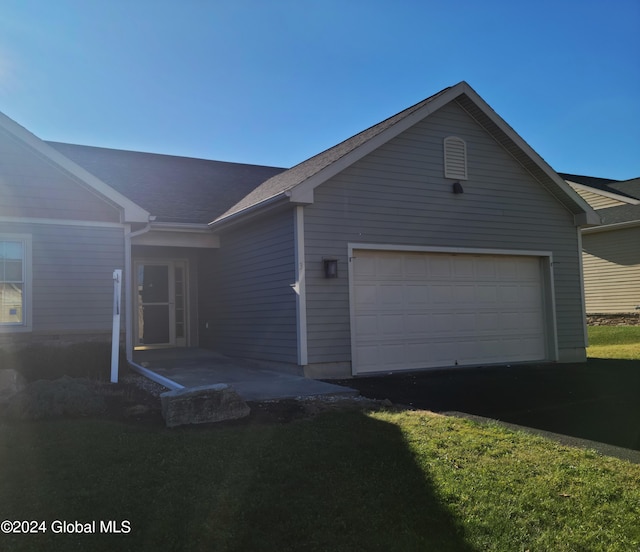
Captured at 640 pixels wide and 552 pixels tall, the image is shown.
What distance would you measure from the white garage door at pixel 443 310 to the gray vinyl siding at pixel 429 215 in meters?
0.37

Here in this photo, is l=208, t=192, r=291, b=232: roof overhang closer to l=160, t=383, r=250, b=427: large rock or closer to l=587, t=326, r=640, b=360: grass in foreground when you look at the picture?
l=160, t=383, r=250, b=427: large rock

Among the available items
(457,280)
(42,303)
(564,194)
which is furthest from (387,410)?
(564,194)

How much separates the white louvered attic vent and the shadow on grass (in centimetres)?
731

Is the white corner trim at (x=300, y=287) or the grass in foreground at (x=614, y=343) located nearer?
the white corner trim at (x=300, y=287)

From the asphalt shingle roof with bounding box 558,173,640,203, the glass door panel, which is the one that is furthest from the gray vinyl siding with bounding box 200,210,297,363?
the asphalt shingle roof with bounding box 558,173,640,203

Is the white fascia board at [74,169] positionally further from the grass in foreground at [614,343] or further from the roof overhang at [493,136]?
the grass in foreground at [614,343]

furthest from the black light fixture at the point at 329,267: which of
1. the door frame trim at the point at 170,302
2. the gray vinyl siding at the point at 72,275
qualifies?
the door frame trim at the point at 170,302

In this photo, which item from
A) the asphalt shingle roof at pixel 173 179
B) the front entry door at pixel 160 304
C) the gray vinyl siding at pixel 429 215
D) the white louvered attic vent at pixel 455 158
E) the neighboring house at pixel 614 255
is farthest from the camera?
the neighboring house at pixel 614 255

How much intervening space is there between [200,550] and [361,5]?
8.78 meters

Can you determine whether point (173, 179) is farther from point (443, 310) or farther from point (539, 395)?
point (539, 395)

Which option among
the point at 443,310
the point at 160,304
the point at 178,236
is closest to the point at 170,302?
the point at 160,304

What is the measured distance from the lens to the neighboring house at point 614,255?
63.1 feet

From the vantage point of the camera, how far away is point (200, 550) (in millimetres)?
3141

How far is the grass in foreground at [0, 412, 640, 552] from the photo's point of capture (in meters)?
3.33
